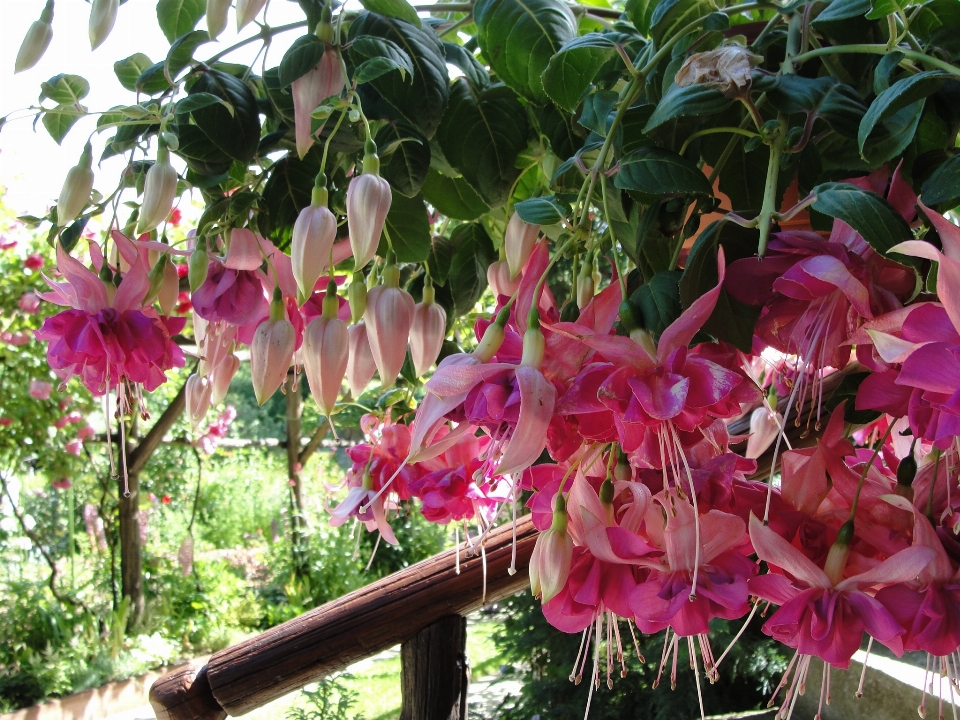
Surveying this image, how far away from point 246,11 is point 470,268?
7.8 inches

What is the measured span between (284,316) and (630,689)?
141 centimetres

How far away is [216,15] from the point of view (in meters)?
0.34

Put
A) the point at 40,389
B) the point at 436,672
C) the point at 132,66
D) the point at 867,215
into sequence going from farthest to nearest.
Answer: the point at 40,389
the point at 436,672
the point at 132,66
the point at 867,215

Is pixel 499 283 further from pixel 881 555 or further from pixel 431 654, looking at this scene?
pixel 431 654

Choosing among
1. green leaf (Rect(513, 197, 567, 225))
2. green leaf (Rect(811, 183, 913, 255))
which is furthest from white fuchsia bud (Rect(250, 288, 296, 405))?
green leaf (Rect(811, 183, 913, 255))

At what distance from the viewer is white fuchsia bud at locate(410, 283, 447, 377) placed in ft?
1.26

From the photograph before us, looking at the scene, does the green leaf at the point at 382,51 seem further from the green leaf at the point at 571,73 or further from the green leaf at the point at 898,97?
the green leaf at the point at 898,97

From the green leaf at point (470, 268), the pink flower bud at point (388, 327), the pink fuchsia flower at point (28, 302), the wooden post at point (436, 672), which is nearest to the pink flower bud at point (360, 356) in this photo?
the pink flower bud at point (388, 327)

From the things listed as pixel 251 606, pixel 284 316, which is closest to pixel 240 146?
pixel 284 316

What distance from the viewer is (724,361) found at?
242 millimetres

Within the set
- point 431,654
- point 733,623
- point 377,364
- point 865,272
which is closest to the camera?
point 865,272

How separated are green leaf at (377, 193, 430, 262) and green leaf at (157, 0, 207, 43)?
137mm

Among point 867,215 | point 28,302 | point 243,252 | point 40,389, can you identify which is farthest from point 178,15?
point 40,389

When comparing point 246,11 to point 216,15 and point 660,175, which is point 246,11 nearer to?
point 216,15
